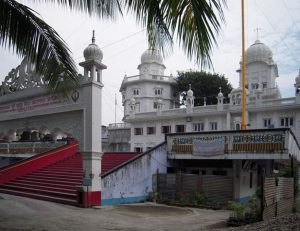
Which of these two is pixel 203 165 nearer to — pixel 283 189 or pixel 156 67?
pixel 283 189

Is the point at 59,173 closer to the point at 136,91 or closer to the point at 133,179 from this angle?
the point at 133,179

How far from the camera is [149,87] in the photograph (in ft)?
184

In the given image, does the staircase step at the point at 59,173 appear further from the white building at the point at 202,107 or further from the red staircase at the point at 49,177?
the white building at the point at 202,107

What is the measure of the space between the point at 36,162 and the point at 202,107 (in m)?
22.2

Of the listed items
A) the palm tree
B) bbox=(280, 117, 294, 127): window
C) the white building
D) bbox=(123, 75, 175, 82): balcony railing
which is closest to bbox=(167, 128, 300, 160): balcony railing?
the palm tree

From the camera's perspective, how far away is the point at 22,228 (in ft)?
27.7

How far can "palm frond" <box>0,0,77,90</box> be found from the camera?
6656mm

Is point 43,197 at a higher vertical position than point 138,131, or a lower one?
lower

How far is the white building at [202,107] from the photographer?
34500 mm

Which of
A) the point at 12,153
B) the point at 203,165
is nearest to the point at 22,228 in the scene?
the point at 203,165

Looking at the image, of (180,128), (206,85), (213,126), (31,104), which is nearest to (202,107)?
(213,126)

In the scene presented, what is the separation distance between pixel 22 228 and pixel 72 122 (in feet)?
22.8

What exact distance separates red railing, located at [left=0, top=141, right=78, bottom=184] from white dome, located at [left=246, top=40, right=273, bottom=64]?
108 feet

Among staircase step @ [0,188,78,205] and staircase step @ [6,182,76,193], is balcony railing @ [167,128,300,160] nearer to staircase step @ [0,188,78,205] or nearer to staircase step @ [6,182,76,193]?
staircase step @ [6,182,76,193]
